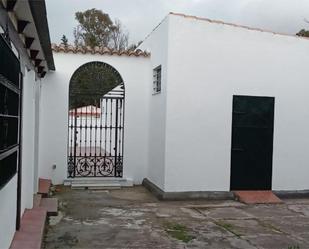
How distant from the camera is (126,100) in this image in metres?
12.5

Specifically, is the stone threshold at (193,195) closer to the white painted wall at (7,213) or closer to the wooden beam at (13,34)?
the wooden beam at (13,34)

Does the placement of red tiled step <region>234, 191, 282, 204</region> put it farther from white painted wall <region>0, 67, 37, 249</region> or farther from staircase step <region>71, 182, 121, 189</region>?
white painted wall <region>0, 67, 37, 249</region>

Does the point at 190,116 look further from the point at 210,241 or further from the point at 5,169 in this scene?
the point at 5,169

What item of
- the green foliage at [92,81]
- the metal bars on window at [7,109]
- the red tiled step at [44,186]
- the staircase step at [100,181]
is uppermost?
the green foliage at [92,81]

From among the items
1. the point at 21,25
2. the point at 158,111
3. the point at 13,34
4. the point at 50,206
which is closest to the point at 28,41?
the point at 21,25

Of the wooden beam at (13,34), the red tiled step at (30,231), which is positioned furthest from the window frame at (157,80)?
the red tiled step at (30,231)

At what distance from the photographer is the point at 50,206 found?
8.73 meters

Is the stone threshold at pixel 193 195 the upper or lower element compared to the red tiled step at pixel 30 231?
lower

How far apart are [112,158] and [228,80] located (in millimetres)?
4418

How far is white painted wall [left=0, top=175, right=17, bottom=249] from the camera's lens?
4.76 m

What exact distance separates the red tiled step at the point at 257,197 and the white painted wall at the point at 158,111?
186 centimetres

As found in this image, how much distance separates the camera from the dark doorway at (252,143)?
1095 cm

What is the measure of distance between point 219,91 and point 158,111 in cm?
161

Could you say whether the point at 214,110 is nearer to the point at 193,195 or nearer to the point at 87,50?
the point at 193,195
